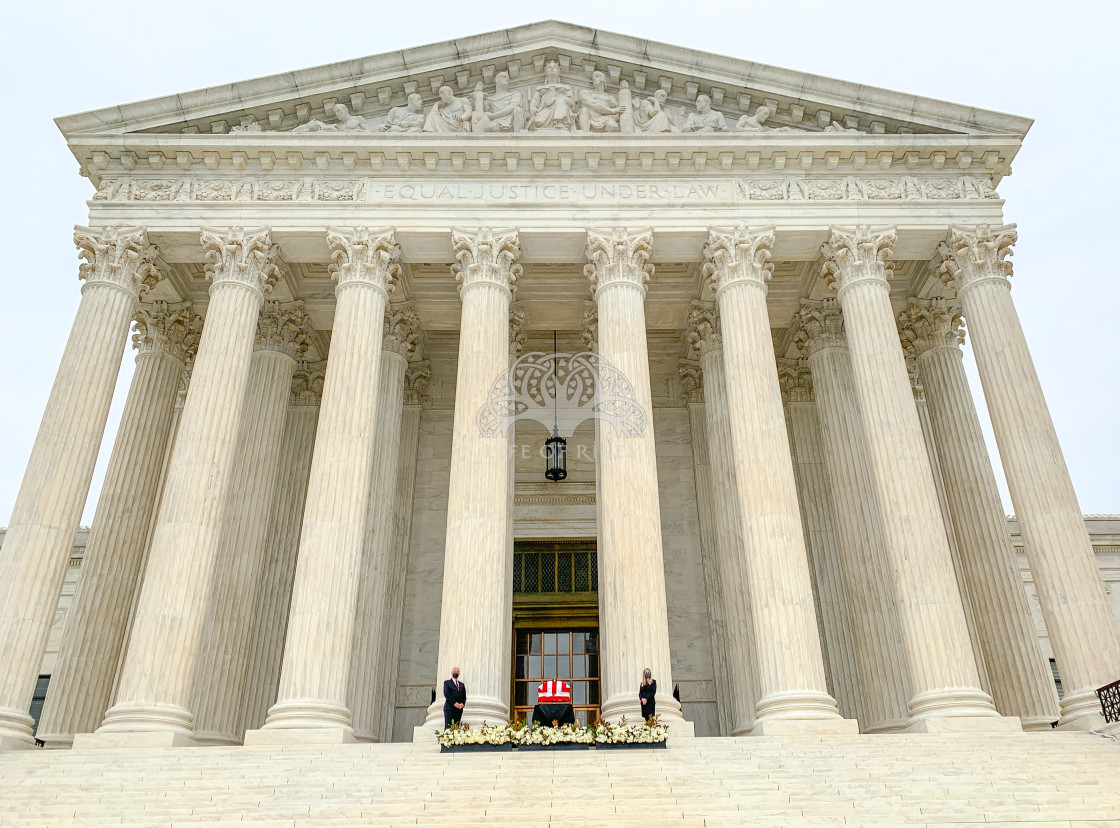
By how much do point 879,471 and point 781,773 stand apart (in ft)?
31.1

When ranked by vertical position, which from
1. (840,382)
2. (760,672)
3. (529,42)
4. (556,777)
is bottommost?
(556,777)

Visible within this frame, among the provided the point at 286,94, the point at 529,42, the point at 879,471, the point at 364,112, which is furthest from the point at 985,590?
the point at 286,94

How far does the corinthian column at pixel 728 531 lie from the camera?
24250 mm

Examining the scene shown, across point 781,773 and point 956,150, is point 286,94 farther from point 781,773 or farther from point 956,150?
point 781,773

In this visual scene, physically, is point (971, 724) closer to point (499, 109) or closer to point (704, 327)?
point (704, 327)

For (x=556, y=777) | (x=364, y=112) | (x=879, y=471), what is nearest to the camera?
(x=556, y=777)

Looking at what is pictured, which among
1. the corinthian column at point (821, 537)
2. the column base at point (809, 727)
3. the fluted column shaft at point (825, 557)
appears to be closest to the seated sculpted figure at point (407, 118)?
the corinthian column at point (821, 537)

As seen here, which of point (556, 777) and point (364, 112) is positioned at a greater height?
point (364, 112)

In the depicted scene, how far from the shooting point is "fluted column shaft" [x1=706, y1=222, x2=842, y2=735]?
778 inches

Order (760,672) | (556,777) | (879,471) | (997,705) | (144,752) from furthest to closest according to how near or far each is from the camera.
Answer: (997,705) → (879,471) → (760,672) → (144,752) → (556,777)

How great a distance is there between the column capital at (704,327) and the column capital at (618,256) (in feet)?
13.1

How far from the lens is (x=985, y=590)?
84.5ft

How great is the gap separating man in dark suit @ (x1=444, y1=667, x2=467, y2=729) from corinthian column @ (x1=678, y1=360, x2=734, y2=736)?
10.7 m

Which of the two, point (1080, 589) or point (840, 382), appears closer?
point (1080, 589)
